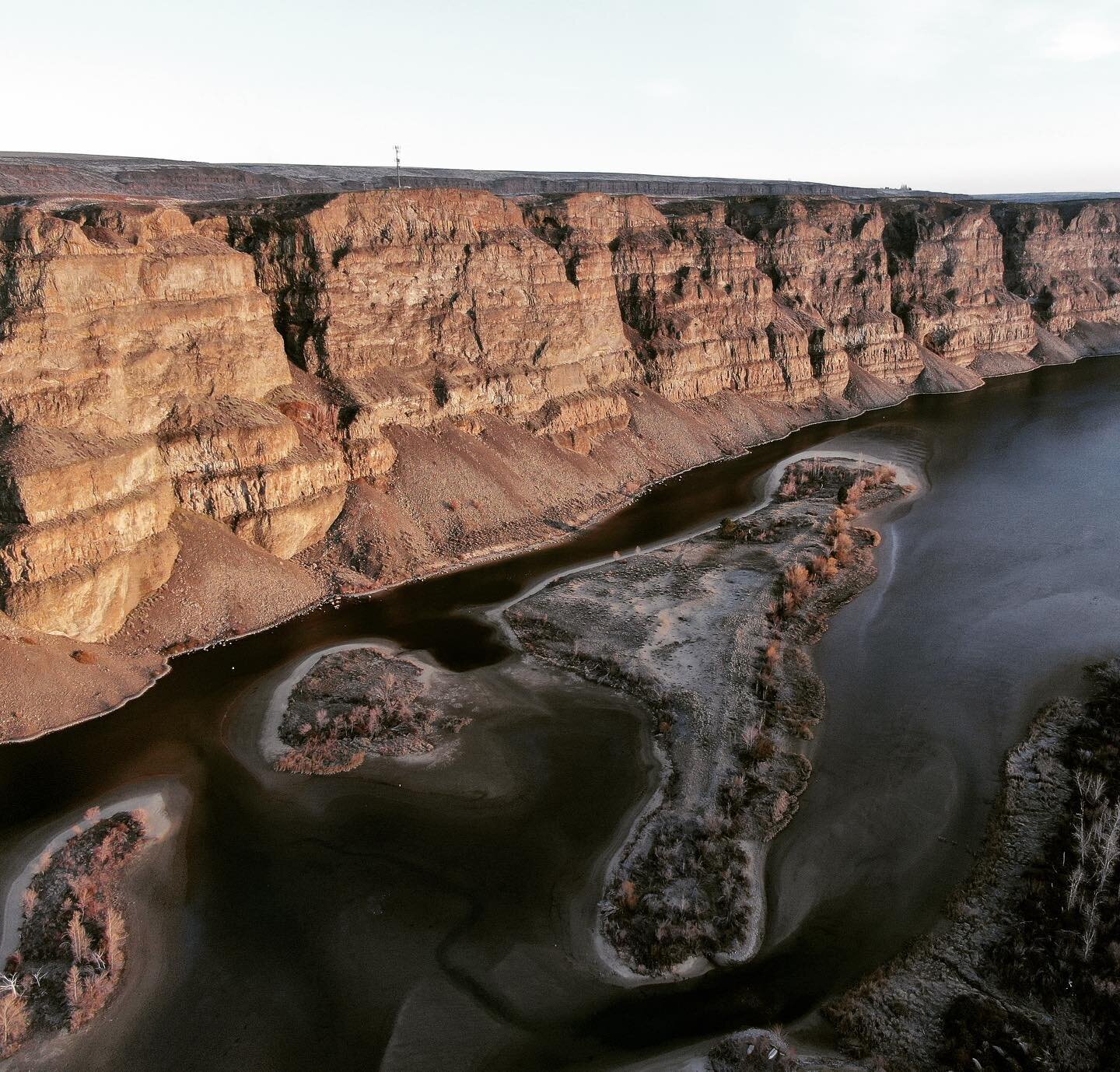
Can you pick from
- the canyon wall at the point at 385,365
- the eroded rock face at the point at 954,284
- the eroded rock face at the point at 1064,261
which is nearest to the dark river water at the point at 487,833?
the canyon wall at the point at 385,365

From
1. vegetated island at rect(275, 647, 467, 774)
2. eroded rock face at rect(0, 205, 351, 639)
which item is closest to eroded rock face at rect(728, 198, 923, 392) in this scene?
eroded rock face at rect(0, 205, 351, 639)

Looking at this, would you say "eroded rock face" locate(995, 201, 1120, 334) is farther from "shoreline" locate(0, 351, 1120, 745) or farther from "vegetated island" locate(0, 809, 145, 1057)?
"vegetated island" locate(0, 809, 145, 1057)

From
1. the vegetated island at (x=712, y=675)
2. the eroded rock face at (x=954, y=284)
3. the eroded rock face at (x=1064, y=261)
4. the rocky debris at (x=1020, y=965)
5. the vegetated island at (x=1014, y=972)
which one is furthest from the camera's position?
the eroded rock face at (x=1064, y=261)

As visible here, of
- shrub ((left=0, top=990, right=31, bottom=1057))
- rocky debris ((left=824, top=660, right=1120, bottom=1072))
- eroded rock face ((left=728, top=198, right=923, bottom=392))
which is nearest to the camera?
rocky debris ((left=824, top=660, right=1120, bottom=1072))

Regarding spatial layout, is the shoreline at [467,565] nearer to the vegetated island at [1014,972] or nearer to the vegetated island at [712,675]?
the vegetated island at [712,675]

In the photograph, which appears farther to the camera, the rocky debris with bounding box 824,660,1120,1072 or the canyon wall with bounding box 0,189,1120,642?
the canyon wall with bounding box 0,189,1120,642

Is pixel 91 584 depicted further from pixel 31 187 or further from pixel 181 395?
pixel 31 187

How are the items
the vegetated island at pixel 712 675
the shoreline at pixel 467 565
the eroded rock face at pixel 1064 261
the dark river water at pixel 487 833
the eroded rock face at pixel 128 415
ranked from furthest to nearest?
1. the eroded rock face at pixel 1064 261
2. the eroded rock face at pixel 128 415
3. the shoreline at pixel 467 565
4. the vegetated island at pixel 712 675
5. the dark river water at pixel 487 833

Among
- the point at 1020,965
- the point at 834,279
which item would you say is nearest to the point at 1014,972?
the point at 1020,965
